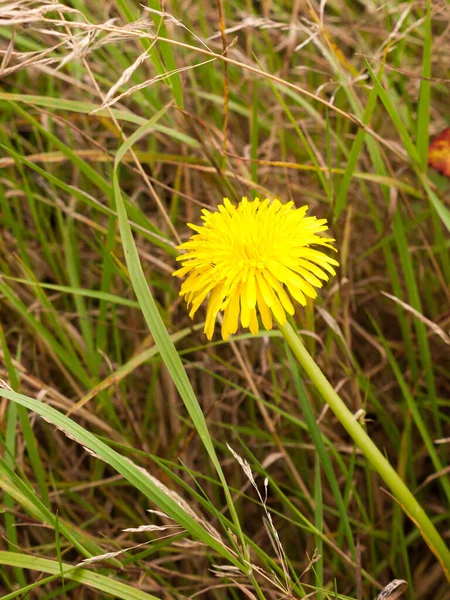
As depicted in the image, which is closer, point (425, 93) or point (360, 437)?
point (360, 437)

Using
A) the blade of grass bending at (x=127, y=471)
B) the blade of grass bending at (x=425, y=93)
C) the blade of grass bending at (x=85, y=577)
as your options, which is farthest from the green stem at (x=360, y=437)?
the blade of grass bending at (x=425, y=93)

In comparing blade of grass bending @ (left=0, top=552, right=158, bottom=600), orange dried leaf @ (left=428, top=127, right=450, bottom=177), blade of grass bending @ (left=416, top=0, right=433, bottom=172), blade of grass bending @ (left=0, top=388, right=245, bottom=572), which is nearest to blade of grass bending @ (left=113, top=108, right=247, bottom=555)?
blade of grass bending @ (left=0, top=388, right=245, bottom=572)

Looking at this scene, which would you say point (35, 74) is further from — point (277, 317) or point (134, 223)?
point (277, 317)

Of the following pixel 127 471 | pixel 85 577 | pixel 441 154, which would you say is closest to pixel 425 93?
pixel 441 154

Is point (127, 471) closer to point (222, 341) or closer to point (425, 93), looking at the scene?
point (222, 341)

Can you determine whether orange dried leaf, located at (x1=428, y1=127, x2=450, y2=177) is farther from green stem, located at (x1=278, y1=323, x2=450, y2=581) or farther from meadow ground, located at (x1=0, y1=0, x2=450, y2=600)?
green stem, located at (x1=278, y1=323, x2=450, y2=581)

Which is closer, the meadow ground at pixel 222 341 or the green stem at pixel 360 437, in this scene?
the green stem at pixel 360 437

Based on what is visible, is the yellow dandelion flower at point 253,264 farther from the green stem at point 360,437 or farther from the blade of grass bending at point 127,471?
the blade of grass bending at point 127,471

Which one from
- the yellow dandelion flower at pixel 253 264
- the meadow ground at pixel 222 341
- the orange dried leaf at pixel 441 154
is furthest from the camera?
the orange dried leaf at pixel 441 154
